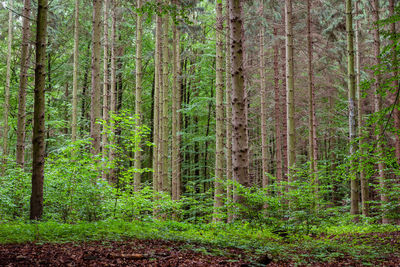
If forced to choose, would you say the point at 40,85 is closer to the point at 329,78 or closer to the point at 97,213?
the point at 97,213

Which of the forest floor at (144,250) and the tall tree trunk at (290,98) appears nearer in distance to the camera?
the forest floor at (144,250)

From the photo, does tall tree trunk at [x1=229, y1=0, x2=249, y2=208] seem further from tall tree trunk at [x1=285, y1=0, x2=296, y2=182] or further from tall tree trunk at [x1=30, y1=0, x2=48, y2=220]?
tall tree trunk at [x1=30, y1=0, x2=48, y2=220]

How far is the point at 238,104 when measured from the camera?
692cm

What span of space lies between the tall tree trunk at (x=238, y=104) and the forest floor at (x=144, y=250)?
4.80 feet

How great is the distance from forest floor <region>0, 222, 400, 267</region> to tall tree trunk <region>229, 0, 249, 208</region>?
1.46 metres

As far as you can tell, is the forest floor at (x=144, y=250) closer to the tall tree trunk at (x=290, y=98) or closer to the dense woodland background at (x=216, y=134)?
the dense woodland background at (x=216, y=134)

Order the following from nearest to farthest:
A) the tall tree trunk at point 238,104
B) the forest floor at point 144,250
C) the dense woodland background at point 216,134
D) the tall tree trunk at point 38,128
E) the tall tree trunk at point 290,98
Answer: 1. the forest floor at point 144,250
2. the tall tree trunk at point 38,128
3. the dense woodland background at point 216,134
4. the tall tree trunk at point 238,104
5. the tall tree trunk at point 290,98

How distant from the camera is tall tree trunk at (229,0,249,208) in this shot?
689 centimetres

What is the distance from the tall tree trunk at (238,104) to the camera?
6887 millimetres

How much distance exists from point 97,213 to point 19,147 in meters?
5.60

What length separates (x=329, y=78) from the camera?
18828 mm

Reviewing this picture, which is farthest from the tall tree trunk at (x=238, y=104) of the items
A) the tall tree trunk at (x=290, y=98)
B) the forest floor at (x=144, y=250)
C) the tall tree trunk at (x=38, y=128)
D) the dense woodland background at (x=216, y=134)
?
the tall tree trunk at (x=38, y=128)

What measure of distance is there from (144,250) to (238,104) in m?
3.91

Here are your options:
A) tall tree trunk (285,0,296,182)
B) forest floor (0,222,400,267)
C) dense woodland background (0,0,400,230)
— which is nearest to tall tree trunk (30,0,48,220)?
dense woodland background (0,0,400,230)
